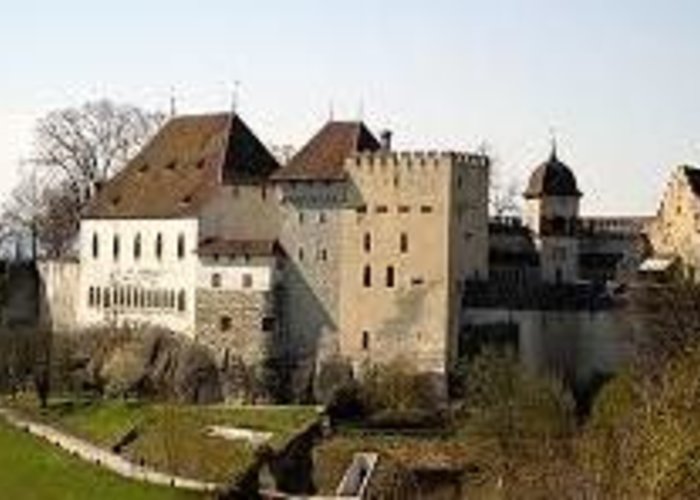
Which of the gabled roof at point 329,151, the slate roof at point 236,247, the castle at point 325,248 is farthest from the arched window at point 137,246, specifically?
the gabled roof at point 329,151

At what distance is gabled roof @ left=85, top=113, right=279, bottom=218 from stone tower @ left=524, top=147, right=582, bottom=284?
9.22 meters

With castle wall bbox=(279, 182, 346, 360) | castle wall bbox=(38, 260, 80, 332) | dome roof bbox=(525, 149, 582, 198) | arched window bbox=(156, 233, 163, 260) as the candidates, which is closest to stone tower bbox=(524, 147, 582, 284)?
dome roof bbox=(525, 149, 582, 198)

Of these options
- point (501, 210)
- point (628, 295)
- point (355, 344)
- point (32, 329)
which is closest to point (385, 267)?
point (355, 344)

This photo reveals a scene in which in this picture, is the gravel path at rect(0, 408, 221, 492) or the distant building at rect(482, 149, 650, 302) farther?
the distant building at rect(482, 149, 650, 302)

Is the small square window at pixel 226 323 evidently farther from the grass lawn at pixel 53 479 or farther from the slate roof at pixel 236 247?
the grass lawn at pixel 53 479

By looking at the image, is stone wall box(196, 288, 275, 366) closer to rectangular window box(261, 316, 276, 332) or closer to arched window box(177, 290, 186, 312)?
rectangular window box(261, 316, 276, 332)

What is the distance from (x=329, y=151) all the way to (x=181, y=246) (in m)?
6.89

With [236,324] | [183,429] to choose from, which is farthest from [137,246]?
[183,429]

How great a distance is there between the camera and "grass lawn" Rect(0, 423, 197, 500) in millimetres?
57062

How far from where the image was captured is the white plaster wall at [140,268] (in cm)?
7025

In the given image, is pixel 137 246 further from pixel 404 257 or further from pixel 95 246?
pixel 404 257

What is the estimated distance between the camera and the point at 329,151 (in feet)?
221

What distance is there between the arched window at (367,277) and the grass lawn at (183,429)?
5.00 meters

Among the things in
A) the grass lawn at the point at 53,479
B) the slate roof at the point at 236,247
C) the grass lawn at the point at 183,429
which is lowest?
the grass lawn at the point at 53,479
